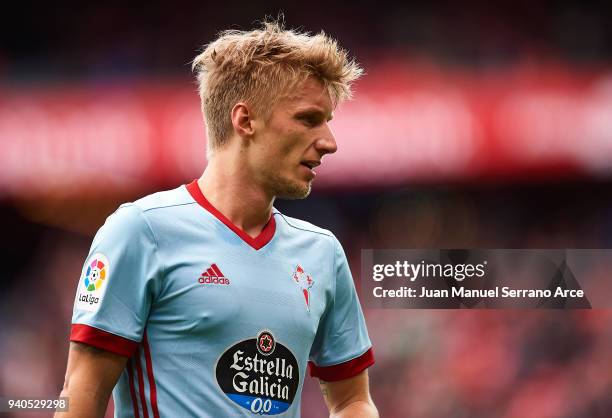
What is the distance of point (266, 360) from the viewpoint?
1.69 meters

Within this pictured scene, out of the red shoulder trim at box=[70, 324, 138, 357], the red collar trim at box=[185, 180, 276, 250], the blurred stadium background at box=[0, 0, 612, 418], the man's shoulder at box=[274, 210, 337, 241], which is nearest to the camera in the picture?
the red shoulder trim at box=[70, 324, 138, 357]

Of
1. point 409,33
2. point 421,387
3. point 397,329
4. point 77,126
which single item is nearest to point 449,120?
point 409,33

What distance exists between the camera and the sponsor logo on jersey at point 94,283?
1.59 m

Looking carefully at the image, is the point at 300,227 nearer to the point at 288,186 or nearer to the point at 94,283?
the point at 288,186

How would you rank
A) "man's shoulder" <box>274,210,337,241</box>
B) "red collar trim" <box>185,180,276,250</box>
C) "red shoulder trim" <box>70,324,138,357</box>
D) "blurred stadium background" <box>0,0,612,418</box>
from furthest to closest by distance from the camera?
"blurred stadium background" <box>0,0,612,418</box> → "man's shoulder" <box>274,210,337,241</box> → "red collar trim" <box>185,180,276,250</box> → "red shoulder trim" <box>70,324,138,357</box>

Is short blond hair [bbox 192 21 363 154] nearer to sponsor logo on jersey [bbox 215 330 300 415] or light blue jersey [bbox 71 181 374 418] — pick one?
light blue jersey [bbox 71 181 374 418]

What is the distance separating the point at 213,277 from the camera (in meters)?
1.67

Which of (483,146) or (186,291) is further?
(483,146)

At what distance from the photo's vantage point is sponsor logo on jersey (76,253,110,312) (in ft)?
Answer: 5.21

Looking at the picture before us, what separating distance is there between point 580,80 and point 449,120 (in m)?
0.73

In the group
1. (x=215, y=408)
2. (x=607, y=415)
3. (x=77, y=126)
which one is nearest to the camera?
(x=215, y=408)

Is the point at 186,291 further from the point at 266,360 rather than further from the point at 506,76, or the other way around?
the point at 506,76

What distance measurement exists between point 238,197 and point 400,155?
314 centimetres

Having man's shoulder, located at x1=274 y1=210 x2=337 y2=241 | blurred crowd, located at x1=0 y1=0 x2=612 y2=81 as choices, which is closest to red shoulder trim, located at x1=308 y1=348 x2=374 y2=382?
man's shoulder, located at x1=274 y1=210 x2=337 y2=241
